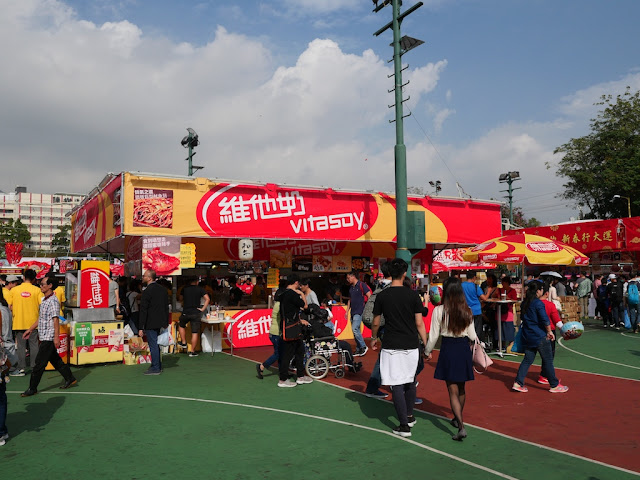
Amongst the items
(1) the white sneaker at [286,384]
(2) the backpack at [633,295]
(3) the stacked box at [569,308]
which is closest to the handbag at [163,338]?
(1) the white sneaker at [286,384]

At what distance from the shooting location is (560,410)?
7.04 meters

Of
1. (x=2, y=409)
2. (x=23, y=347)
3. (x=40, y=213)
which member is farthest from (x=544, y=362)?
(x=40, y=213)

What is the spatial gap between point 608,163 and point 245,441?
4118 cm

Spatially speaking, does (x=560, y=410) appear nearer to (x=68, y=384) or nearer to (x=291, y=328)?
(x=291, y=328)

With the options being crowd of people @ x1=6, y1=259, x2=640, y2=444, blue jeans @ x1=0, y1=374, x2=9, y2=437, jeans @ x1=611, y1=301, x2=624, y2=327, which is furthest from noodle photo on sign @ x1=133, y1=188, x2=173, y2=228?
jeans @ x1=611, y1=301, x2=624, y2=327

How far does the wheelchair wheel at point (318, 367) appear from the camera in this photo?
30.4 ft

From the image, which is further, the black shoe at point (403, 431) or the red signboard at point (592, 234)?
the red signboard at point (592, 234)

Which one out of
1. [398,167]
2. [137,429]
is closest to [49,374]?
[137,429]

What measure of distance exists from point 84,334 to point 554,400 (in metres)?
8.63

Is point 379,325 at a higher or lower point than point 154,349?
higher

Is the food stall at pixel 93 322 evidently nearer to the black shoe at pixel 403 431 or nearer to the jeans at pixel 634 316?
the black shoe at pixel 403 431

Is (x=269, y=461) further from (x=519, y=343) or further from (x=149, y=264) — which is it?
(x=149, y=264)

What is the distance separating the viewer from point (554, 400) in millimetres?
7617

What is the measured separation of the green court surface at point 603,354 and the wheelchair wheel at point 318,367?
4410 millimetres
